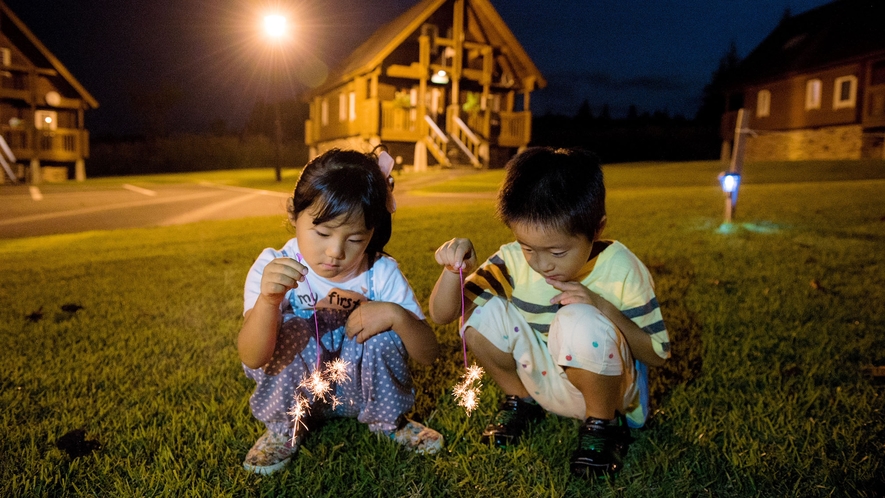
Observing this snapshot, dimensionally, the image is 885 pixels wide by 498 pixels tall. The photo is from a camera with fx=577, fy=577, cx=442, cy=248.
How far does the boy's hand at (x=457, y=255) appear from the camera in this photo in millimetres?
1995

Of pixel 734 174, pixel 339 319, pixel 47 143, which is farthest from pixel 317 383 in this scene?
pixel 47 143

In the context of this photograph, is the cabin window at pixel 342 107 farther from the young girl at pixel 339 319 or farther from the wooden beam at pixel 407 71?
the young girl at pixel 339 319

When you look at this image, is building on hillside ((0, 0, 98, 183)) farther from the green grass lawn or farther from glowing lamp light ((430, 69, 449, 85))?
the green grass lawn

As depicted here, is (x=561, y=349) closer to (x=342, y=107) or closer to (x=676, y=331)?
(x=676, y=331)

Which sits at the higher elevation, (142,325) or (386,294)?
(386,294)

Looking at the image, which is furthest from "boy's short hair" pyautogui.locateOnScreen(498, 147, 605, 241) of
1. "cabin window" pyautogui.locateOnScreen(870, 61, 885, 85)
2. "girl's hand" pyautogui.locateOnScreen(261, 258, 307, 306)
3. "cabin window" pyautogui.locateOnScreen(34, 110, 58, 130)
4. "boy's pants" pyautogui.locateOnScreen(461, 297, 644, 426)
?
"cabin window" pyautogui.locateOnScreen(34, 110, 58, 130)

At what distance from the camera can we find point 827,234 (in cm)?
721

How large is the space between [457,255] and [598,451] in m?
0.83

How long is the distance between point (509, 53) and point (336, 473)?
2403 cm

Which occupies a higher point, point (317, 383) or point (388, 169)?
point (388, 169)

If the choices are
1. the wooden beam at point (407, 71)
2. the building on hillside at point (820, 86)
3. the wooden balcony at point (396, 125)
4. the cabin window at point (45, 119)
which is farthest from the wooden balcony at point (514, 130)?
the cabin window at point (45, 119)

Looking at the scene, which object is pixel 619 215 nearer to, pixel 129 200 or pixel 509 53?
pixel 129 200

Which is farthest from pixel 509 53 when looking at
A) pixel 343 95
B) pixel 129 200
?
pixel 129 200

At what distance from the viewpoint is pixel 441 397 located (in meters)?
2.65
